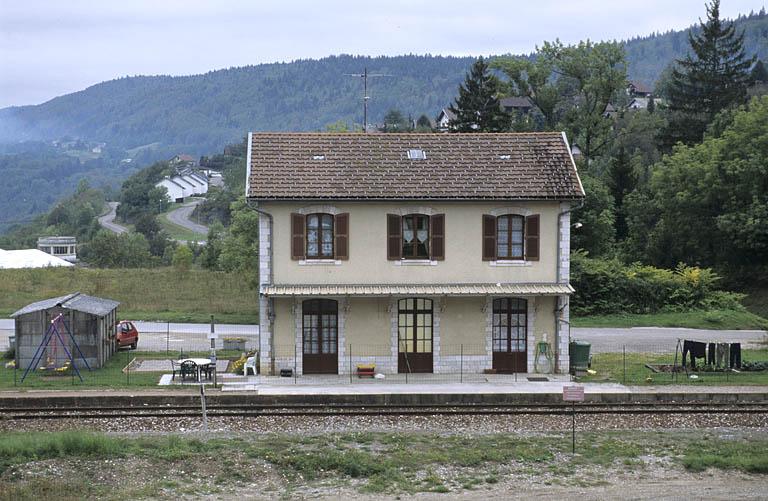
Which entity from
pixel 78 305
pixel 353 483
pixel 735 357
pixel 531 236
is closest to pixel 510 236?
pixel 531 236

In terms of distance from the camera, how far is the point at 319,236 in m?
29.1

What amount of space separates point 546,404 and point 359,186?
847 cm

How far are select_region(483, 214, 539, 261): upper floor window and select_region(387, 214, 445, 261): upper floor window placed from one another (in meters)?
1.40

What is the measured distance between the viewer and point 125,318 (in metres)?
41.8

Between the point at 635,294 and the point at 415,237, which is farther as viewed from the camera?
the point at 635,294

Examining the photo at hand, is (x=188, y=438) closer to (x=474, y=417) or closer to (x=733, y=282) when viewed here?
(x=474, y=417)

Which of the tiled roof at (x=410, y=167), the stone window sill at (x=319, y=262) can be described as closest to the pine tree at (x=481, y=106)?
the tiled roof at (x=410, y=167)

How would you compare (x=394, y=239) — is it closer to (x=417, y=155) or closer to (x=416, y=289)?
(x=416, y=289)

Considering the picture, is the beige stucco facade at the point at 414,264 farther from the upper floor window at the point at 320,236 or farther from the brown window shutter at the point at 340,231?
the upper floor window at the point at 320,236

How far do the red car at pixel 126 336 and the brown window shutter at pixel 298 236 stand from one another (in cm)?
888

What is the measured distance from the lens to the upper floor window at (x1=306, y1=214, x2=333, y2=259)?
29002 millimetres

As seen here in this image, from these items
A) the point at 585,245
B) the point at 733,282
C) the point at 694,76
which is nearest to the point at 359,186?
the point at 585,245

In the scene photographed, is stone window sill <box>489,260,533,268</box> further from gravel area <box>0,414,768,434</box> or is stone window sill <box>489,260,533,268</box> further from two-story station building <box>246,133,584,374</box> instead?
gravel area <box>0,414,768,434</box>

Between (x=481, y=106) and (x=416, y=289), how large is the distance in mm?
36181
